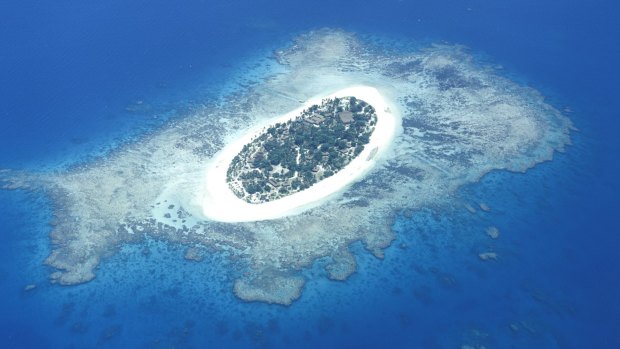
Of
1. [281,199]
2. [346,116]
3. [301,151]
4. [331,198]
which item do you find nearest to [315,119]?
[346,116]

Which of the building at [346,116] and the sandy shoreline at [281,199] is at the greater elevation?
the building at [346,116]

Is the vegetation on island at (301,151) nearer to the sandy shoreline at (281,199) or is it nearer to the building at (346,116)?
the building at (346,116)

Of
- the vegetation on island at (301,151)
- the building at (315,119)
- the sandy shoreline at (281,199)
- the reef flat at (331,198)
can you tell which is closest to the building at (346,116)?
the vegetation on island at (301,151)

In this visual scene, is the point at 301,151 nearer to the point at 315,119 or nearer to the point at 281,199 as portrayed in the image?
the point at 315,119

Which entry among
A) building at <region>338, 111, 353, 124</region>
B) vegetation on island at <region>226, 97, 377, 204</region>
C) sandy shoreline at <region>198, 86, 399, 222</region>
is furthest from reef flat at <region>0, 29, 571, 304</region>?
building at <region>338, 111, 353, 124</region>

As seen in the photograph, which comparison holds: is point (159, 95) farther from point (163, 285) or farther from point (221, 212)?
point (163, 285)

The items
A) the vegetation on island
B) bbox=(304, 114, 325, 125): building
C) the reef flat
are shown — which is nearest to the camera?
the reef flat

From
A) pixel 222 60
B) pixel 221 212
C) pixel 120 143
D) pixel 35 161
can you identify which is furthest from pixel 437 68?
pixel 35 161

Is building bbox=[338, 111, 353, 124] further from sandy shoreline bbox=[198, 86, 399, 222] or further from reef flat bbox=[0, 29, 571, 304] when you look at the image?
reef flat bbox=[0, 29, 571, 304]
